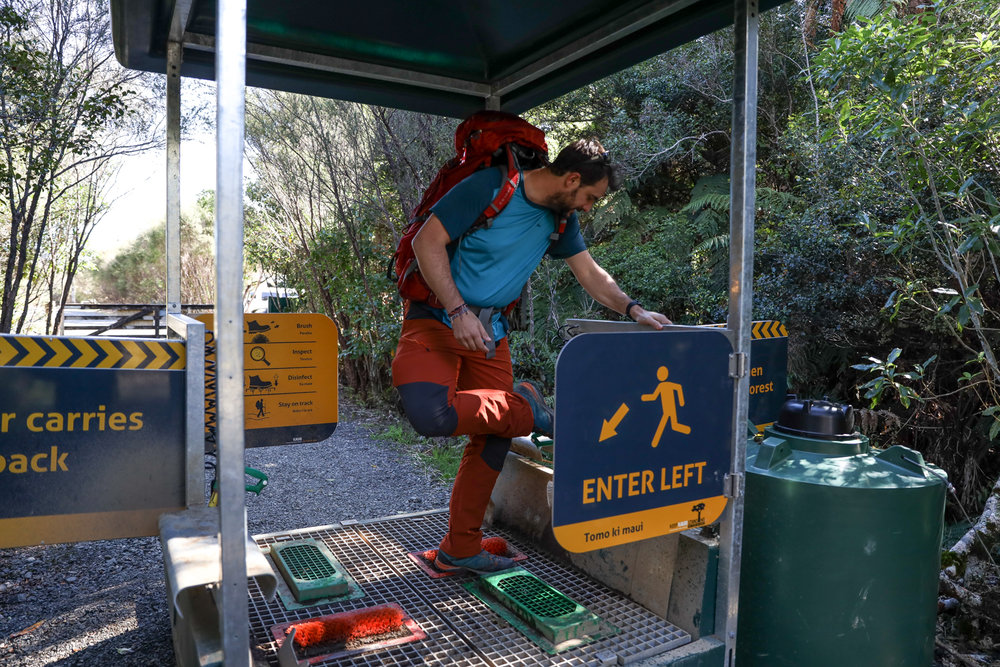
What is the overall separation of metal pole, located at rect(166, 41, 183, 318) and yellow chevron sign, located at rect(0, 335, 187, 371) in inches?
26.6

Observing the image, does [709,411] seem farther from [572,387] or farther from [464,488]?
[464,488]

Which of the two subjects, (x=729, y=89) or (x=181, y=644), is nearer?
(x=181, y=644)

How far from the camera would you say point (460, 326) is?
A: 2.63 m

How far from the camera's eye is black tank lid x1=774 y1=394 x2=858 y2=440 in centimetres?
258

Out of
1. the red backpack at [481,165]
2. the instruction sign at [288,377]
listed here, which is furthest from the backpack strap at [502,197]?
the instruction sign at [288,377]

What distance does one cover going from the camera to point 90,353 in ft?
8.08

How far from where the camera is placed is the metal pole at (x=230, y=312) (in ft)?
5.44

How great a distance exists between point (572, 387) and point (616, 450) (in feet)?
0.94

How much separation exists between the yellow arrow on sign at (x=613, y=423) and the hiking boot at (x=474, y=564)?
43.3 inches

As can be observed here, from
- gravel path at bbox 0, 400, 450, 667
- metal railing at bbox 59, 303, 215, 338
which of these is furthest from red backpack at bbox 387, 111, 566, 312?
metal railing at bbox 59, 303, 215, 338

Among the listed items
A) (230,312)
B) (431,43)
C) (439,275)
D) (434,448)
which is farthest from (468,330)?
(434,448)

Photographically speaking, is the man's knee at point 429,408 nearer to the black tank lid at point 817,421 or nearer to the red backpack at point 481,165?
the red backpack at point 481,165

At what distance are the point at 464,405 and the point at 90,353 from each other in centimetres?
130

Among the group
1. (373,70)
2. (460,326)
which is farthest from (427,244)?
(373,70)
